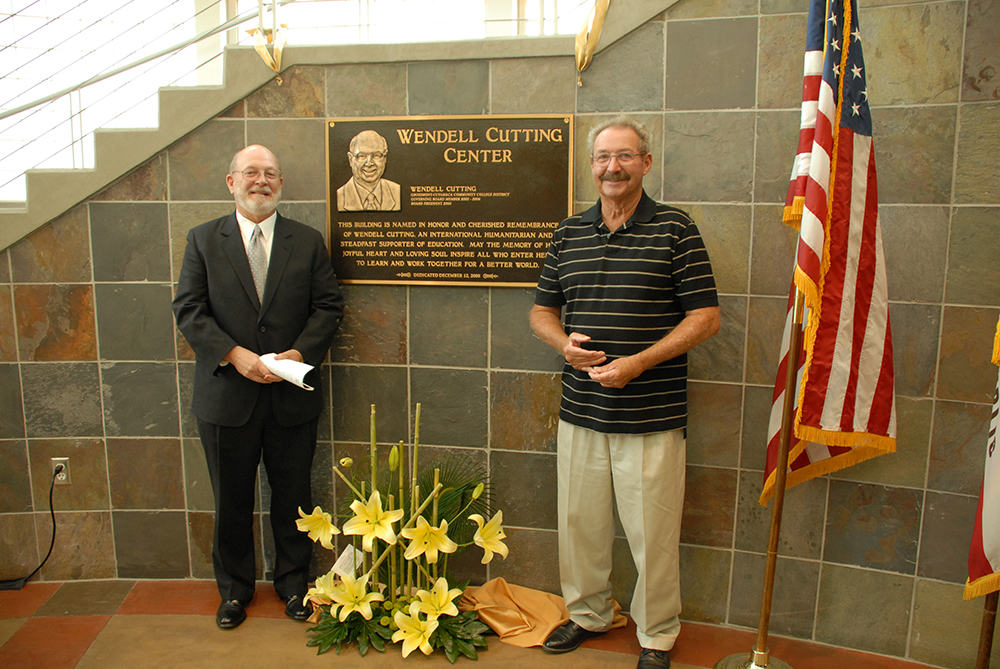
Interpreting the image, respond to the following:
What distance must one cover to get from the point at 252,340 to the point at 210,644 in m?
1.15

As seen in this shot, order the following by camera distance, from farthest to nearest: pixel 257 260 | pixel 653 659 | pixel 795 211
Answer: pixel 257 260
pixel 653 659
pixel 795 211

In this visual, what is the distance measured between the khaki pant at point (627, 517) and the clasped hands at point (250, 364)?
109cm

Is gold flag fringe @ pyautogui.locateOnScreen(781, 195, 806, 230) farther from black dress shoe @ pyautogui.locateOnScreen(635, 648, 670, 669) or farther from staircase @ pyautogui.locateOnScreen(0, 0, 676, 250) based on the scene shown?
black dress shoe @ pyautogui.locateOnScreen(635, 648, 670, 669)

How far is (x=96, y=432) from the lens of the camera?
2721mm

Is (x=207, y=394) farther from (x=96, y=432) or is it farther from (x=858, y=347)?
(x=858, y=347)

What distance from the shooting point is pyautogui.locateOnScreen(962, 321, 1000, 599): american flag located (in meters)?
1.80

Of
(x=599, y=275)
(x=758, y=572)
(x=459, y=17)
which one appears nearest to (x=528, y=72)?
(x=599, y=275)

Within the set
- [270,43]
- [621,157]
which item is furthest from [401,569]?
[270,43]

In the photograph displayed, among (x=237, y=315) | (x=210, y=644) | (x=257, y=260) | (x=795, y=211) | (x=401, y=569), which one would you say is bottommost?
(x=210, y=644)

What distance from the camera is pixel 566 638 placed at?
227 cm

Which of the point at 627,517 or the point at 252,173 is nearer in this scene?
the point at 627,517

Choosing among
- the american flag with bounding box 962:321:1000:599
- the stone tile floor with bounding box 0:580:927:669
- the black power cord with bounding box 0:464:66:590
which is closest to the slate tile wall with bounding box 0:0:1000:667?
the black power cord with bounding box 0:464:66:590

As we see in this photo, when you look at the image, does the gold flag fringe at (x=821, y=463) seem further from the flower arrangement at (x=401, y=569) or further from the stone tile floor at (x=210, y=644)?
the flower arrangement at (x=401, y=569)

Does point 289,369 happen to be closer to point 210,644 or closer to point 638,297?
point 210,644
